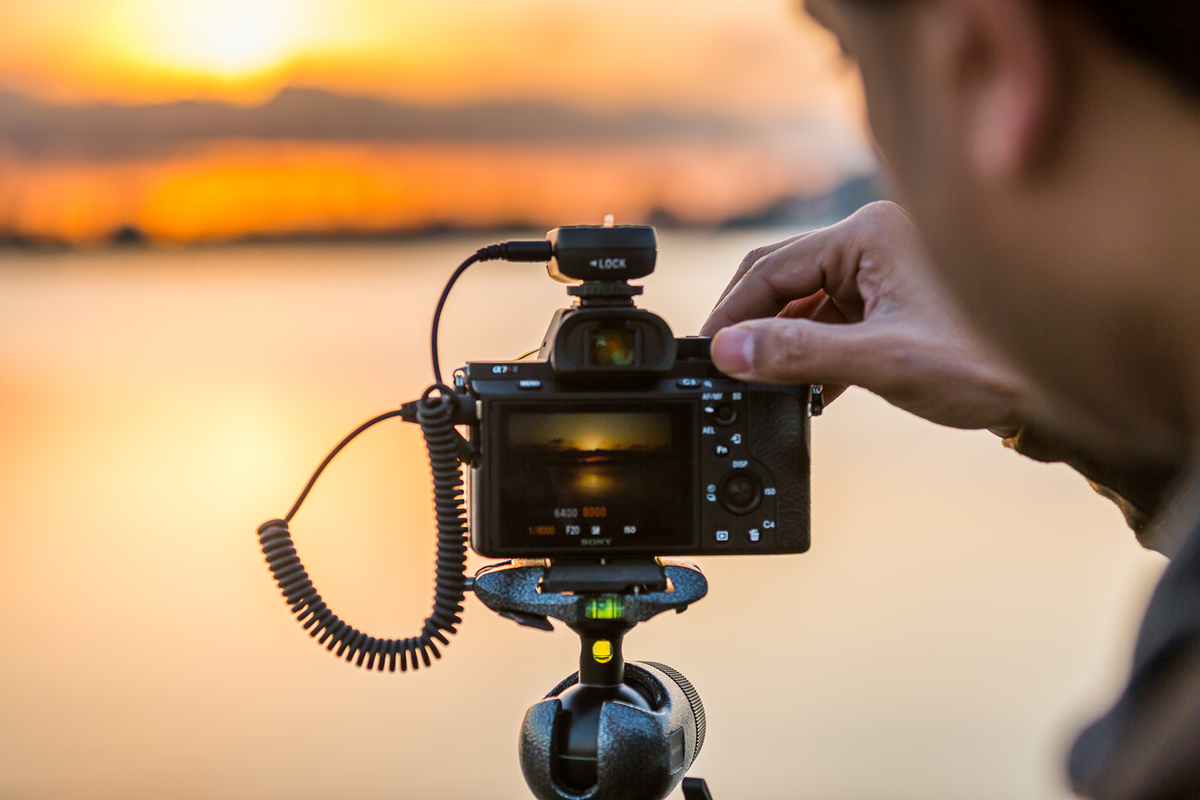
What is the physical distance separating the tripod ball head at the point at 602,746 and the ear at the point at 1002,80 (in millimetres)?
985

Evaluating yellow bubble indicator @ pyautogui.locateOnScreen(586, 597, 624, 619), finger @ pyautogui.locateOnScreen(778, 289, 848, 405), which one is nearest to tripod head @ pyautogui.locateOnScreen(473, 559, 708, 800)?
yellow bubble indicator @ pyautogui.locateOnScreen(586, 597, 624, 619)

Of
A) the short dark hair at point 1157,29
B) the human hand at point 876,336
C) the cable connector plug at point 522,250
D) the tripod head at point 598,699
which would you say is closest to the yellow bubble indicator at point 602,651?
the tripod head at point 598,699

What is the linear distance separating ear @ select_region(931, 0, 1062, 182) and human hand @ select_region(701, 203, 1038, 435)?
76 cm

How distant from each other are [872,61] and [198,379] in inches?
453

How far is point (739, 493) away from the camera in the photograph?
4.47 feet

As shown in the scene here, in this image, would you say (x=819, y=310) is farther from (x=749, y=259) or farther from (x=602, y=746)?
(x=602, y=746)

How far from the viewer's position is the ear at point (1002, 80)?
40 cm

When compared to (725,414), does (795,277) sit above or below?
above

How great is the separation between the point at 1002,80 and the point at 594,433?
0.92m

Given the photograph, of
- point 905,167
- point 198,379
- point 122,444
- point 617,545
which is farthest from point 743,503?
point 198,379

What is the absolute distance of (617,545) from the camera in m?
1.32

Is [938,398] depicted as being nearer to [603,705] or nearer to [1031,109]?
[603,705]

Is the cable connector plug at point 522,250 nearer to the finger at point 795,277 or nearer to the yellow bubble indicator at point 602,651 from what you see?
the finger at point 795,277

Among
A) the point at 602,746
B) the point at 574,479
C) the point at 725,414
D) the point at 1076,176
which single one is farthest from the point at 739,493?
the point at 1076,176
